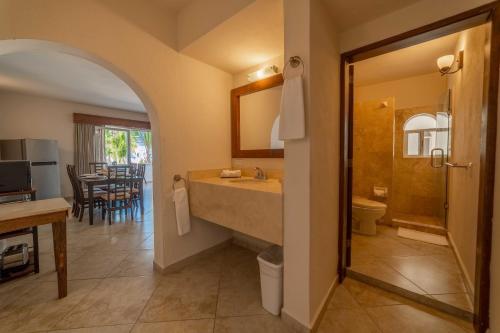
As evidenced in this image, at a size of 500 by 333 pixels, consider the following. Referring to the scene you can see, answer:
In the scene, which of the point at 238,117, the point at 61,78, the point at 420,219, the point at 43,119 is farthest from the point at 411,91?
the point at 43,119

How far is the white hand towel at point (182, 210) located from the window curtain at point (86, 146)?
5188 millimetres

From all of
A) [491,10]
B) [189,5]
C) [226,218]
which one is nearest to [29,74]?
[189,5]

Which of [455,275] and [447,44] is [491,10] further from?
[455,275]

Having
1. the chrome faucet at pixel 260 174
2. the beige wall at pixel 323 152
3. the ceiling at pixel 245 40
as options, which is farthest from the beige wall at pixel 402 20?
the chrome faucet at pixel 260 174

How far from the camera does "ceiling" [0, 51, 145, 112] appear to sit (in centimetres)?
301

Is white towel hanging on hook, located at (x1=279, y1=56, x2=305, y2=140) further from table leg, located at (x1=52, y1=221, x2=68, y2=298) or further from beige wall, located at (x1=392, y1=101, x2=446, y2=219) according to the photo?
beige wall, located at (x1=392, y1=101, x2=446, y2=219)

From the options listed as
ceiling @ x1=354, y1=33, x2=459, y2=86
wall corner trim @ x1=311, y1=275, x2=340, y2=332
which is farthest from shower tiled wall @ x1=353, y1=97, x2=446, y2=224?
wall corner trim @ x1=311, y1=275, x2=340, y2=332

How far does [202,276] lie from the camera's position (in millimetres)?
1982

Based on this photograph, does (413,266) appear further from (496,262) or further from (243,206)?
(243,206)

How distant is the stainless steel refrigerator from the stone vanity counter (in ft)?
14.9

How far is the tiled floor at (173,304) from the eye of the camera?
1379 millimetres

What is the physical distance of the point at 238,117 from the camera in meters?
2.50

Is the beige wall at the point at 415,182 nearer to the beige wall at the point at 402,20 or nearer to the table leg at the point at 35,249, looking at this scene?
the beige wall at the point at 402,20

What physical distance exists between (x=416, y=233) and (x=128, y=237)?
4.14 meters
